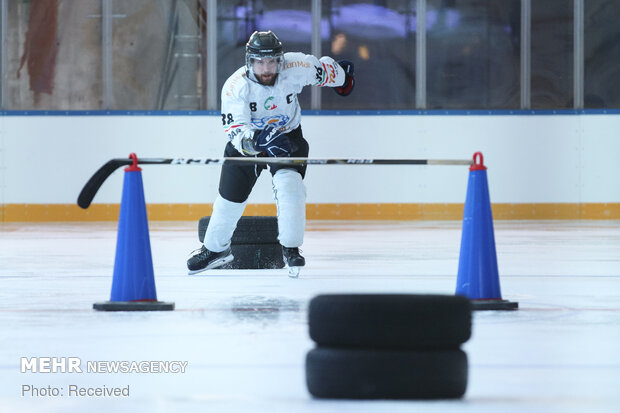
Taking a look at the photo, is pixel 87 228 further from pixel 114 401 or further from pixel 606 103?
pixel 114 401

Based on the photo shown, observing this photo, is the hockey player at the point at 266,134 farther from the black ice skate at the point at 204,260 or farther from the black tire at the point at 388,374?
the black tire at the point at 388,374

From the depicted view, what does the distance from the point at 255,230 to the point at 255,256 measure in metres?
0.16

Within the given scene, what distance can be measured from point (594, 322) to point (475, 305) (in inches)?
19.4

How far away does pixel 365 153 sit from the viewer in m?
12.0

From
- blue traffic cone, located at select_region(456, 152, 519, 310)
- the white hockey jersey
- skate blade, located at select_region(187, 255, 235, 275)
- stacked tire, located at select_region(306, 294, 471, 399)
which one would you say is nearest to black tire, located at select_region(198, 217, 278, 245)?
skate blade, located at select_region(187, 255, 235, 275)

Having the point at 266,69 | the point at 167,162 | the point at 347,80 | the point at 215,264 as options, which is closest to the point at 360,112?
the point at 347,80

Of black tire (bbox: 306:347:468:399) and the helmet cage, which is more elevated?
the helmet cage

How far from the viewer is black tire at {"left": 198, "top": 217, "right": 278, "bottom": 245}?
6082 millimetres

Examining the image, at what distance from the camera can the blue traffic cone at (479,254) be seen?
403 centimetres

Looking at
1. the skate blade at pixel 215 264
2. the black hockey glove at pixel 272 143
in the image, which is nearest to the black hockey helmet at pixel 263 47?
the black hockey glove at pixel 272 143

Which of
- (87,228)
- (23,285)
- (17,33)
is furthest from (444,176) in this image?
(23,285)

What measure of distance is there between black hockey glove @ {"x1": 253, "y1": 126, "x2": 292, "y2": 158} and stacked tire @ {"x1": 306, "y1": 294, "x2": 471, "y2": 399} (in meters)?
2.90

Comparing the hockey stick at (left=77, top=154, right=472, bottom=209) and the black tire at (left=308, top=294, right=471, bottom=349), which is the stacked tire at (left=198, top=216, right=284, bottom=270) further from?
the black tire at (left=308, top=294, right=471, bottom=349)

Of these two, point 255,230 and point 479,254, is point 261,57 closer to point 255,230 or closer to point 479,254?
point 255,230
